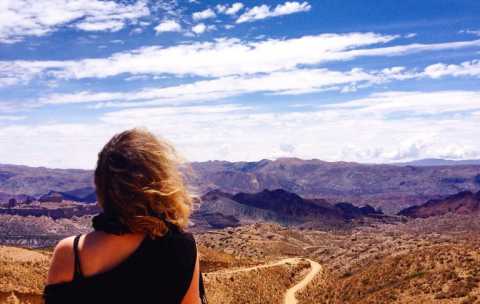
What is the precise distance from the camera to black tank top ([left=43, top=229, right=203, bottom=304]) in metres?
3.45

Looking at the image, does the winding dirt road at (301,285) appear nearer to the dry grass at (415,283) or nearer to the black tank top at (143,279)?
the dry grass at (415,283)

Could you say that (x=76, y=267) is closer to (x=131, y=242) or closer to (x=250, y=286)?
(x=131, y=242)

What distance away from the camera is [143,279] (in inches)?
139

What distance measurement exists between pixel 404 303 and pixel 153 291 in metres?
31.0

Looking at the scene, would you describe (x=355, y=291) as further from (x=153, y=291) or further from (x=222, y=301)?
(x=153, y=291)

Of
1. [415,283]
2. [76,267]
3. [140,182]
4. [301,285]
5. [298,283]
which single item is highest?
[140,182]

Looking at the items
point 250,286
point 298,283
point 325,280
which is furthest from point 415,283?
point 298,283

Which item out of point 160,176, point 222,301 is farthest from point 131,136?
point 222,301

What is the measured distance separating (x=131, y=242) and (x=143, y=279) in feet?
0.85

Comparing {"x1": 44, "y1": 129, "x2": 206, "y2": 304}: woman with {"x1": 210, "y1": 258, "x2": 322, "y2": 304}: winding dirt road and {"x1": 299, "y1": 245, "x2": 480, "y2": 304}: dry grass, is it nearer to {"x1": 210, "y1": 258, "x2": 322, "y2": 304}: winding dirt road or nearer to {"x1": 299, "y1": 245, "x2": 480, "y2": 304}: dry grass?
{"x1": 299, "y1": 245, "x2": 480, "y2": 304}: dry grass

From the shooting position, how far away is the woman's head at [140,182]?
11.7 ft

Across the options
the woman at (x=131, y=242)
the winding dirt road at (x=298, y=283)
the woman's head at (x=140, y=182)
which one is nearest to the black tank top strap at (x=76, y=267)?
the woman at (x=131, y=242)

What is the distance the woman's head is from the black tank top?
0.38 ft

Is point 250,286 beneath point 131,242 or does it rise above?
beneath
